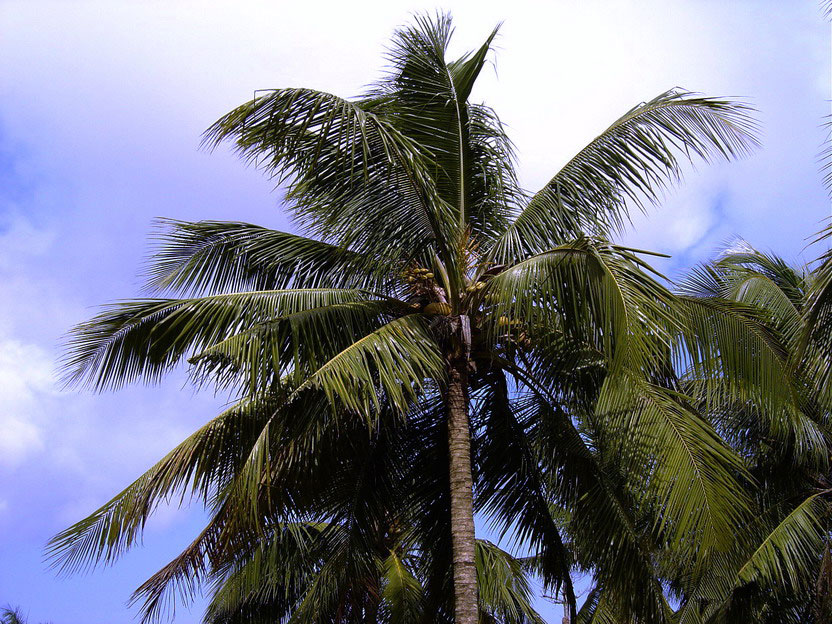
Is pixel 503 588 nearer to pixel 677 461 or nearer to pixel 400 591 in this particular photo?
pixel 400 591

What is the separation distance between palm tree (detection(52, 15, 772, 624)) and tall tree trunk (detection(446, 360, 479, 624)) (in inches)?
0.8

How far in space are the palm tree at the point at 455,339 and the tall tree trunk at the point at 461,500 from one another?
0.06 ft

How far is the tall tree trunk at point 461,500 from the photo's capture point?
7.86 m

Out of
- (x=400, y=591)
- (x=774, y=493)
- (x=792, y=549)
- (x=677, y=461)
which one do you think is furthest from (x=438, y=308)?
(x=774, y=493)

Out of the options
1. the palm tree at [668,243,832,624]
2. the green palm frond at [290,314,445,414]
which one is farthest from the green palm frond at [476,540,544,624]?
the green palm frond at [290,314,445,414]

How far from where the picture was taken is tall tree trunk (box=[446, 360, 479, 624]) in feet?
25.8

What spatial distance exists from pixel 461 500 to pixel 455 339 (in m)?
1.53

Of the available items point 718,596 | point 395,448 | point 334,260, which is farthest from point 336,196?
point 718,596

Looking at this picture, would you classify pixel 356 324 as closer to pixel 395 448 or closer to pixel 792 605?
pixel 395 448

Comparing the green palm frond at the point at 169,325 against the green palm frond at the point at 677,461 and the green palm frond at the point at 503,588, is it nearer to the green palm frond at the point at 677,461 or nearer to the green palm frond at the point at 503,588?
the green palm frond at the point at 677,461

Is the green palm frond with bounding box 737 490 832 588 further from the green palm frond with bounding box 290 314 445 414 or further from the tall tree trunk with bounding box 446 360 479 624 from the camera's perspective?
the green palm frond with bounding box 290 314 445 414

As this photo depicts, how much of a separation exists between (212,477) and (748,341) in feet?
17.0

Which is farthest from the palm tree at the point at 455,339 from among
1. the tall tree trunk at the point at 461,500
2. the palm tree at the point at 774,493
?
the palm tree at the point at 774,493

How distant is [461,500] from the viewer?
8266 millimetres
